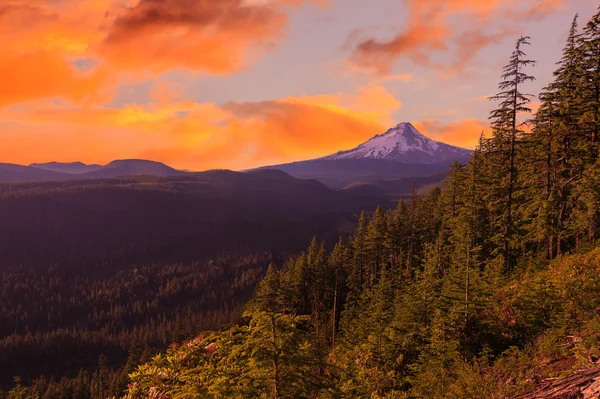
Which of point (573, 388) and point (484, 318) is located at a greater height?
point (573, 388)

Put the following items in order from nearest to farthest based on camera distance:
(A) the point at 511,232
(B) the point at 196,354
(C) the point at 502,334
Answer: (B) the point at 196,354
(C) the point at 502,334
(A) the point at 511,232

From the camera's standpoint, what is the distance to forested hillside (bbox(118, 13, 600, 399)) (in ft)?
33.4

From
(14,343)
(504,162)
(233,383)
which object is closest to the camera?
(233,383)

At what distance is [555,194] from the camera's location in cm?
3050

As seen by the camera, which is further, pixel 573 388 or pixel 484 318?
pixel 484 318

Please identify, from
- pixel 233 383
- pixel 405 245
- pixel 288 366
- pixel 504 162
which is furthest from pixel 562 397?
pixel 405 245

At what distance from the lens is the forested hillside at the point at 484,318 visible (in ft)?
33.4

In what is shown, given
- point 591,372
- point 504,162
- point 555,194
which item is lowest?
point 591,372

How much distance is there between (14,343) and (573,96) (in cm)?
25093

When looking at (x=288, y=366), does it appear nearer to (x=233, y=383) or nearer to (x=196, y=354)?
(x=233, y=383)

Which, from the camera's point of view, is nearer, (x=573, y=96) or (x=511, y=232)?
(x=573, y=96)

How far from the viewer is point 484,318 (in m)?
21.4

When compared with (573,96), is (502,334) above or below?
below

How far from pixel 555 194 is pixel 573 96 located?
869 centimetres
